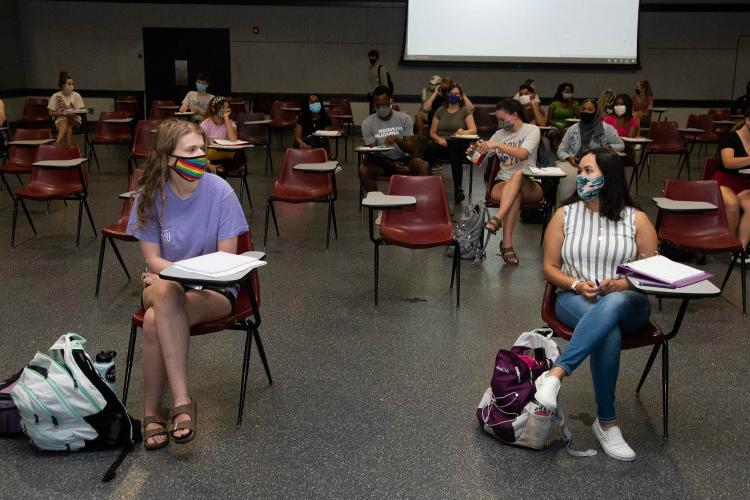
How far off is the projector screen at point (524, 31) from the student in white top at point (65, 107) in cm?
617

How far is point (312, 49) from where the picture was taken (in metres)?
15.0

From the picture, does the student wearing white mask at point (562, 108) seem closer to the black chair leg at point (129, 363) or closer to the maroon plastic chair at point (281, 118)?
the maroon plastic chair at point (281, 118)


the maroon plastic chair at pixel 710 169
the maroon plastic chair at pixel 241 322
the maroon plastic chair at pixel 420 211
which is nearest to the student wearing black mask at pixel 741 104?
the maroon plastic chair at pixel 710 169

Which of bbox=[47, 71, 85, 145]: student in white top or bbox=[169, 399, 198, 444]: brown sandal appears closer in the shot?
bbox=[169, 399, 198, 444]: brown sandal

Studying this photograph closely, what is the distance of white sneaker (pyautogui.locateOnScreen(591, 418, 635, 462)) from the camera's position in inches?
117

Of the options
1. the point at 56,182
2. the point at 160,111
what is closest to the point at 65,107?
the point at 160,111

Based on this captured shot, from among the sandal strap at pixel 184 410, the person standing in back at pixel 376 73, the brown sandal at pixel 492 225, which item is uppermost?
the person standing in back at pixel 376 73

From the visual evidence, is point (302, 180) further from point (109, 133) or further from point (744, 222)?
point (109, 133)

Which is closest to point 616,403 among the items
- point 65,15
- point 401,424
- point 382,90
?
point 401,424

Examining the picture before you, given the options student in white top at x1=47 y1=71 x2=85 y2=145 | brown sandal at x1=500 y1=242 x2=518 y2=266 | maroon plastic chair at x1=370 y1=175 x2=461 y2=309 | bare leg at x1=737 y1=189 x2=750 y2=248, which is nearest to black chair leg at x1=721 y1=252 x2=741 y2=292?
bare leg at x1=737 y1=189 x2=750 y2=248

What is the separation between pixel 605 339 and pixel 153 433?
5.96ft

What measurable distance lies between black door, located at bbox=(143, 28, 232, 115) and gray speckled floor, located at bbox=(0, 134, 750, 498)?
32.2 feet

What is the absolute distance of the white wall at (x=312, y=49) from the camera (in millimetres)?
14523

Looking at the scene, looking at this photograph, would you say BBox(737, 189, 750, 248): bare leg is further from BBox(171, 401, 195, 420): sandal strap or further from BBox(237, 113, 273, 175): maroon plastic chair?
BBox(237, 113, 273, 175): maroon plastic chair
